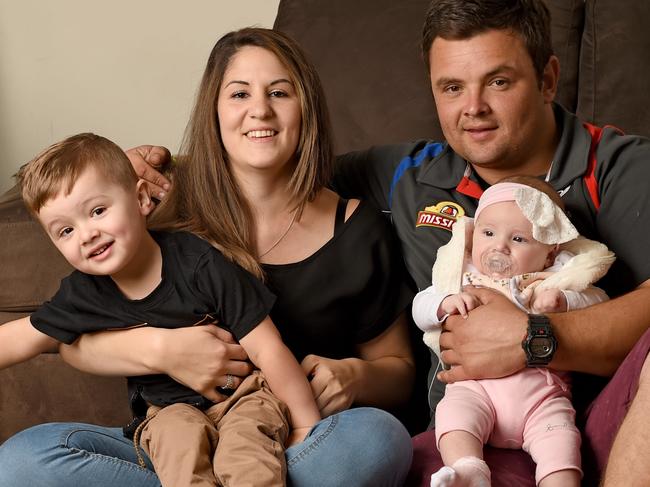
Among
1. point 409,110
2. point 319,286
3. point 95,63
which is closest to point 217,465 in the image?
point 319,286

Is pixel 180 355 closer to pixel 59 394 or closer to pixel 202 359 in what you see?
pixel 202 359

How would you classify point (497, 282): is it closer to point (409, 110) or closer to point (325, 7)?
point (409, 110)

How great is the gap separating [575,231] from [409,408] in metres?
0.54

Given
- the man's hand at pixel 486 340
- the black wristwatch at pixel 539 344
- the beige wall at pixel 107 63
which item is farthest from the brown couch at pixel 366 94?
the beige wall at pixel 107 63

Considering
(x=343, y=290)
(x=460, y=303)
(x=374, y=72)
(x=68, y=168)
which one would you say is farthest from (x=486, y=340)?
(x=374, y=72)

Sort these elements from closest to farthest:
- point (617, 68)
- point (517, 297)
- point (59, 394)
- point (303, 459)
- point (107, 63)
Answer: point (303, 459), point (517, 297), point (59, 394), point (617, 68), point (107, 63)

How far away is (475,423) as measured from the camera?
1506 millimetres

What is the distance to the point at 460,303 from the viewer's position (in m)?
1.62

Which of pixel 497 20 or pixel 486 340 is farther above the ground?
pixel 497 20

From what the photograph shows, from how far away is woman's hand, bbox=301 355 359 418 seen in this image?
1688mm

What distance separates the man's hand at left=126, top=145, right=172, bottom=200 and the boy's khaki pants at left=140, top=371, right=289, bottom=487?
451 mm

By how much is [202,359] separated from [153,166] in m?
0.49

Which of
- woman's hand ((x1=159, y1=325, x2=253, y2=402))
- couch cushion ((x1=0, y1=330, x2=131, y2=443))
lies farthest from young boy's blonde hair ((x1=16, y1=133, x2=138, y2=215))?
couch cushion ((x1=0, y1=330, x2=131, y2=443))

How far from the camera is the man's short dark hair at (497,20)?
180 cm
